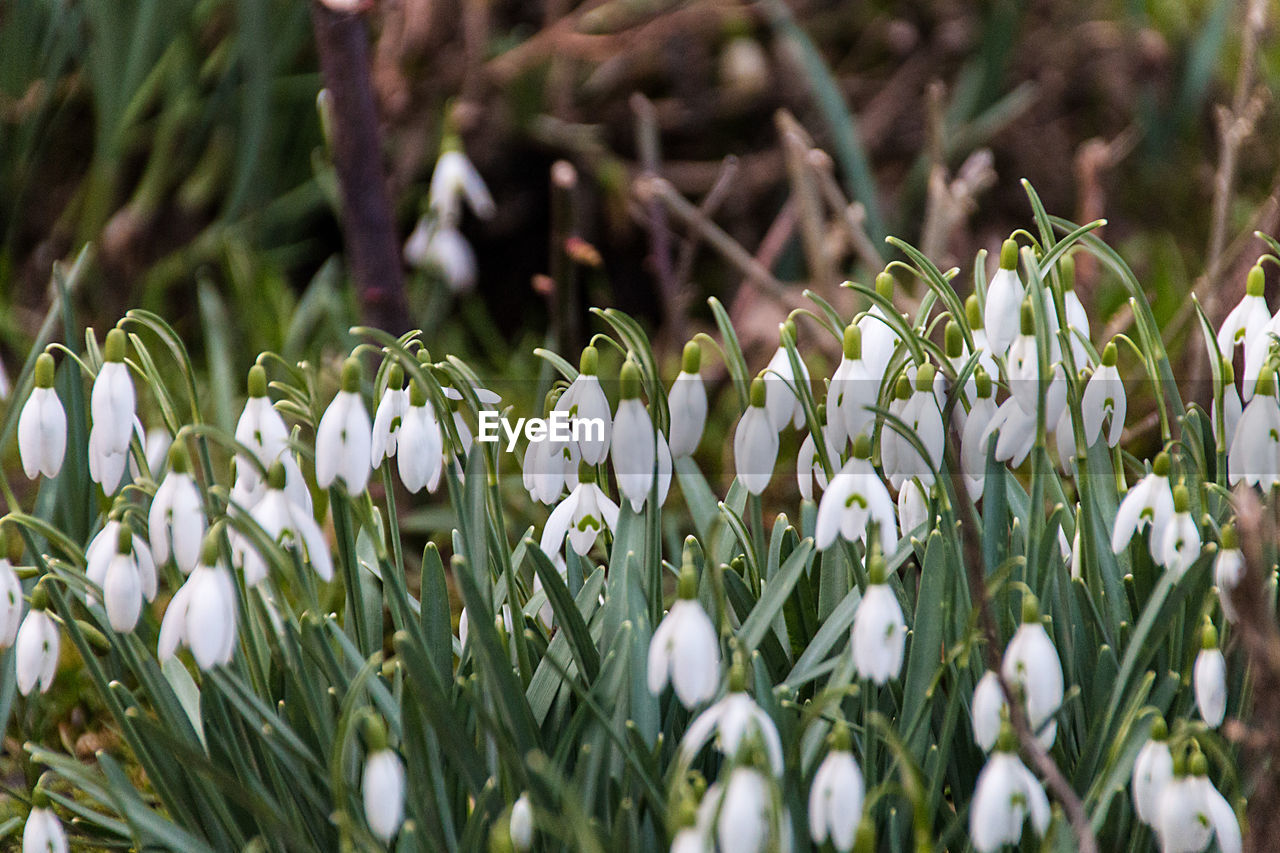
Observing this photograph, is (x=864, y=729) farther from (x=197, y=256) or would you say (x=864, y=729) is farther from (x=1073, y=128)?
(x=1073, y=128)

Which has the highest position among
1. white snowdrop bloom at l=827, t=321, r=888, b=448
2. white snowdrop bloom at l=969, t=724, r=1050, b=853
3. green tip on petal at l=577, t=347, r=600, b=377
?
green tip on petal at l=577, t=347, r=600, b=377

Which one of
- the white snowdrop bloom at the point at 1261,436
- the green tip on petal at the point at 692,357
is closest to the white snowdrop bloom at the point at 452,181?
the green tip on petal at the point at 692,357

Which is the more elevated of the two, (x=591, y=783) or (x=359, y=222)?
(x=359, y=222)

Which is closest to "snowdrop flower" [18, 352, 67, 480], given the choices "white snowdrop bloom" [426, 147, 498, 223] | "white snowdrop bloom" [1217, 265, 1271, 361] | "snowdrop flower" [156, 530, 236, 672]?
"snowdrop flower" [156, 530, 236, 672]

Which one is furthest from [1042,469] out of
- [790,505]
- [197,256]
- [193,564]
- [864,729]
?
[197,256]

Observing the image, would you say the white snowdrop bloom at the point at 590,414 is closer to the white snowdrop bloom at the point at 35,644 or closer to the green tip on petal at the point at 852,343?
the green tip on petal at the point at 852,343

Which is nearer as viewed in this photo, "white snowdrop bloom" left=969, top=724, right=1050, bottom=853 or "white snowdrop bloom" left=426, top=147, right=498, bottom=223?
"white snowdrop bloom" left=969, top=724, right=1050, bottom=853

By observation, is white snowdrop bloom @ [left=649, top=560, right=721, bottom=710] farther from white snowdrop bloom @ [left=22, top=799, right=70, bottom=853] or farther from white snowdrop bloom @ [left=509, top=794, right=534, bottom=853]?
white snowdrop bloom @ [left=22, top=799, right=70, bottom=853]
